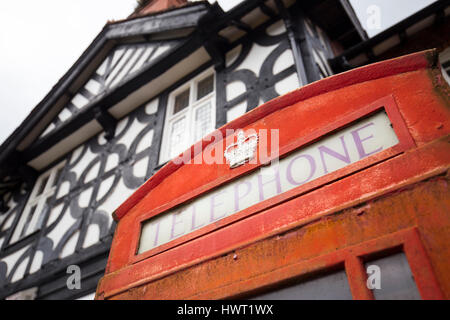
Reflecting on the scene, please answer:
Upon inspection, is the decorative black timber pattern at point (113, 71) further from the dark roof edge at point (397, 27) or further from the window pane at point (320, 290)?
the window pane at point (320, 290)

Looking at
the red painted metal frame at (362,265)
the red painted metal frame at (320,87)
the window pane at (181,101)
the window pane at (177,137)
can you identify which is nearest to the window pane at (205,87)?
the window pane at (181,101)

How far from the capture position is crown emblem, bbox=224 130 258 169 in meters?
2.06

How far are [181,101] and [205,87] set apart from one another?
1.96 ft

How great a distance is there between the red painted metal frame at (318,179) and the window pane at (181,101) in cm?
427

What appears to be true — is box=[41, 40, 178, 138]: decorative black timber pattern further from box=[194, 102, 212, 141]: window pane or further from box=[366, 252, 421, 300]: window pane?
box=[366, 252, 421, 300]: window pane

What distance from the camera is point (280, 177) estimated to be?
1822mm

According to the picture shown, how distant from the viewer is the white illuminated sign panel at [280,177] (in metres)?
1.63

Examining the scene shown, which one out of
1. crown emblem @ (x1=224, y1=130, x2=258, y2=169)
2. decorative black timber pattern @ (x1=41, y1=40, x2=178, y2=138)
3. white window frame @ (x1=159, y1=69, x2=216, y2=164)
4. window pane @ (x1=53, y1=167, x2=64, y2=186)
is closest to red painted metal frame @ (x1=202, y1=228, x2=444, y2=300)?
crown emblem @ (x1=224, y1=130, x2=258, y2=169)

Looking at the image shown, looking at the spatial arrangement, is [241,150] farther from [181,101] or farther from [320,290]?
[181,101]

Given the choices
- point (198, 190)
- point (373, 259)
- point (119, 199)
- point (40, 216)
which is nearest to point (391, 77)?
point (373, 259)

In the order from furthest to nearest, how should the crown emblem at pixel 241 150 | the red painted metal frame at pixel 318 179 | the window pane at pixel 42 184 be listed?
the window pane at pixel 42 184 → the crown emblem at pixel 241 150 → the red painted metal frame at pixel 318 179

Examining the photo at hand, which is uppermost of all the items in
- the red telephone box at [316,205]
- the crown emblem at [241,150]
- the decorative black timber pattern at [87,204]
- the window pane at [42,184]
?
the window pane at [42,184]

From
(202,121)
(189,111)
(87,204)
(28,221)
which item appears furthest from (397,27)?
(28,221)

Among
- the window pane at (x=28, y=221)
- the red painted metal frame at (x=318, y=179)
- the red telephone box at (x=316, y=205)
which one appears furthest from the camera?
the window pane at (x=28, y=221)
